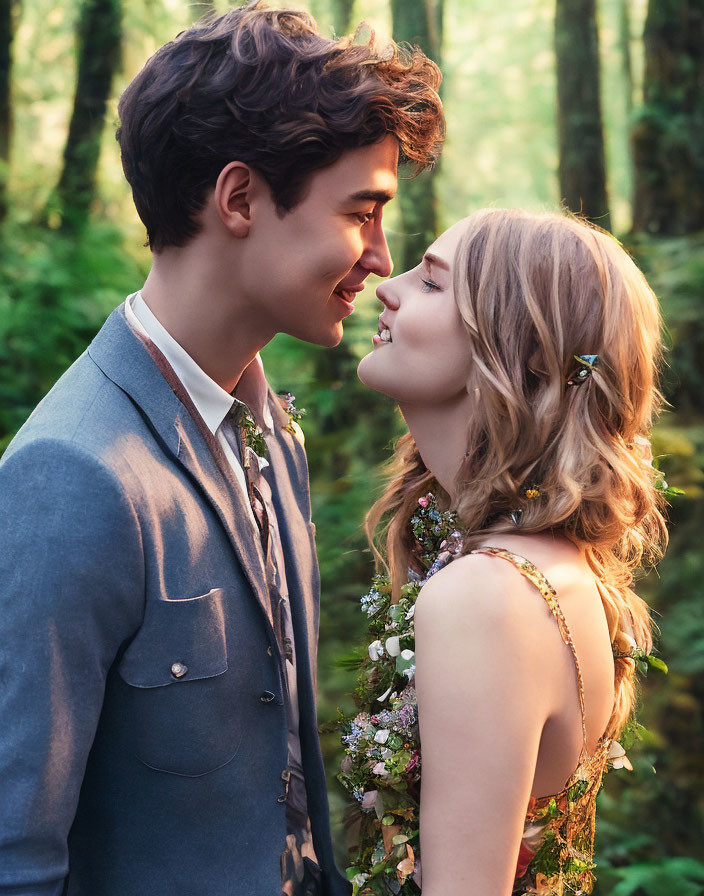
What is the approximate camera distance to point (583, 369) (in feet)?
6.77

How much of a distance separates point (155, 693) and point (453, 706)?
0.65 metres

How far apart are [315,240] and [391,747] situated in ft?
4.26

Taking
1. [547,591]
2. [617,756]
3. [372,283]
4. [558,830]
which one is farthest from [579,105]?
[558,830]

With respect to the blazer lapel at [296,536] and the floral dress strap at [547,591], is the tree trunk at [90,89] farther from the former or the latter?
the floral dress strap at [547,591]

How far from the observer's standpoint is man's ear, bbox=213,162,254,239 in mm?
2182

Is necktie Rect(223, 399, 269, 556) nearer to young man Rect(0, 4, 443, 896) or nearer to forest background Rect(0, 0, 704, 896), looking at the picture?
young man Rect(0, 4, 443, 896)

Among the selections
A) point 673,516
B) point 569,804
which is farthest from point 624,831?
point 569,804

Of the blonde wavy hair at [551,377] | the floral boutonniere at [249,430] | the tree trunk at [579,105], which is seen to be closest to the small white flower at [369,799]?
the blonde wavy hair at [551,377]

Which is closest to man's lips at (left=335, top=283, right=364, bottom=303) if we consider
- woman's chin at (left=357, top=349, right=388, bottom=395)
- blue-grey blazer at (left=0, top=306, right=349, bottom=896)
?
woman's chin at (left=357, top=349, right=388, bottom=395)

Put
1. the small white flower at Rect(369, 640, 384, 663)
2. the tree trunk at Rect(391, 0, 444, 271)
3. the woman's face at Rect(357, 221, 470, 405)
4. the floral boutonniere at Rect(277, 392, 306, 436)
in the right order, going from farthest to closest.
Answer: the tree trunk at Rect(391, 0, 444, 271) → the floral boutonniere at Rect(277, 392, 306, 436) → the small white flower at Rect(369, 640, 384, 663) → the woman's face at Rect(357, 221, 470, 405)

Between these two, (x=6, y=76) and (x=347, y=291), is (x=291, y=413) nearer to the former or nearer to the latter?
(x=347, y=291)

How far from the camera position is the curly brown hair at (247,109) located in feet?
7.12

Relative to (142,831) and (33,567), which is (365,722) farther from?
(33,567)

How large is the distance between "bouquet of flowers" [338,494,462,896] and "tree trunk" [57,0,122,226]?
4.90 meters
